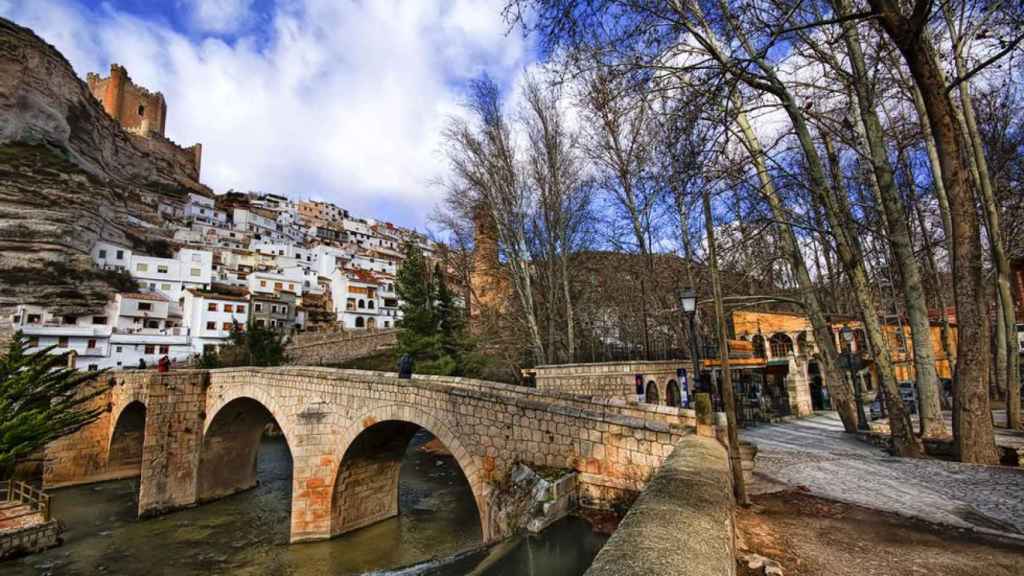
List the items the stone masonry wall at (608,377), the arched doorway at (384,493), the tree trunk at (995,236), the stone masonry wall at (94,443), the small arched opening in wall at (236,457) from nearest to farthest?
the tree trunk at (995,236)
the arched doorway at (384,493)
the stone masonry wall at (608,377)
the small arched opening in wall at (236,457)
the stone masonry wall at (94,443)

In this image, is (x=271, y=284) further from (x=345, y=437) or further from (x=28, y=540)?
(x=345, y=437)

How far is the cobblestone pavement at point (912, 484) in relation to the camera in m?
4.32

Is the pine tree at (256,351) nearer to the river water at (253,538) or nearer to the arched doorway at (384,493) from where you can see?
the river water at (253,538)

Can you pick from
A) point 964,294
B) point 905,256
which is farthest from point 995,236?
point 964,294

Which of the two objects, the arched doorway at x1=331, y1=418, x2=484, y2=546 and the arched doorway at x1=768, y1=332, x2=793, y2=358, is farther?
the arched doorway at x1=768, y1=332, x2=793, y2=358

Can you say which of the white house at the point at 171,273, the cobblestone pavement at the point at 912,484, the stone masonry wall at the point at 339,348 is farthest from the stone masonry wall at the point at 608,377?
the white house at the point at 171,273

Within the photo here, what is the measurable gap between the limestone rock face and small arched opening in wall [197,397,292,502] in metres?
28.8

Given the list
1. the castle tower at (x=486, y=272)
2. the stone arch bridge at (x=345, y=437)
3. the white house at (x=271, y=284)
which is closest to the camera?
the stone arch bridge at (x=345, y=437)

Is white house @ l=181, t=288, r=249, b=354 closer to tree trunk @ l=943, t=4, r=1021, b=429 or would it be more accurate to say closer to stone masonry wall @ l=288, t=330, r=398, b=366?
stone masonry wall @ l=288, t=330, r=398, b=366

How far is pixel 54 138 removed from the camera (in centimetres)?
4681

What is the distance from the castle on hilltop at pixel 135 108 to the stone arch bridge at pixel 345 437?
224 ft

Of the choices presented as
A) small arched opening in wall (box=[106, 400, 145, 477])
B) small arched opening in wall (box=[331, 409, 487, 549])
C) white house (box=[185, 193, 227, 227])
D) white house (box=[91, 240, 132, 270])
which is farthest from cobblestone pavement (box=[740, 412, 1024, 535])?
white house (box=[185, 193, 227, 227])

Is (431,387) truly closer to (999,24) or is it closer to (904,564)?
(904,564)

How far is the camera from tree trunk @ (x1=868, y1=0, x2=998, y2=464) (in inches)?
220
